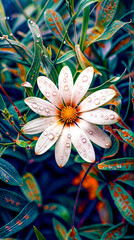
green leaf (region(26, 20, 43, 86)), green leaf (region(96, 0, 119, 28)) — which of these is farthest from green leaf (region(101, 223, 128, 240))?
green leaf (region(96, 0, 119, 28))

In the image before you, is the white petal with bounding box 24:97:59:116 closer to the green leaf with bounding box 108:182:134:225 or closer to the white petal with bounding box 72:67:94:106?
the white petal with bounding box 72:67:94:106

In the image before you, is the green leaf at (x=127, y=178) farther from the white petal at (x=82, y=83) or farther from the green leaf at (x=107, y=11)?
the green leaf at (x=107, y=11)

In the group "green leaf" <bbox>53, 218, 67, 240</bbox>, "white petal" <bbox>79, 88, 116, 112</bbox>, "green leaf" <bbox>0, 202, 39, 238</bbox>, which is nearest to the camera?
"white petal" <bbox>79, 88, 116, 112</bbox>

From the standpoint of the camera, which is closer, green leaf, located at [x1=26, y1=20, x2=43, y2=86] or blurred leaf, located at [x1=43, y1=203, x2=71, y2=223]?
green leaf, located at [x1=26, y1=20, x2=43, y2=86]

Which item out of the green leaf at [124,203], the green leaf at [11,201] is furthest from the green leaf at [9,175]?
the green leaf at [124,203]

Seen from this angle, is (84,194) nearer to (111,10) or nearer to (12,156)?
(12,156)

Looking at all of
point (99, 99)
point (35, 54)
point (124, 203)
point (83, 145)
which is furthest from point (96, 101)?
point (124, 203)

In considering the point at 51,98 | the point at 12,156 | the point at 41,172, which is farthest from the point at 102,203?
the point at 51,98

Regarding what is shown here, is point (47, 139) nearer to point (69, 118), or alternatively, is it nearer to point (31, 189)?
point (69, 118)
